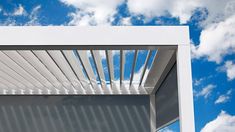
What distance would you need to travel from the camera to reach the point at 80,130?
15.2 meters

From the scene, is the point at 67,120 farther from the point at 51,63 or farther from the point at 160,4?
the point at 160,4

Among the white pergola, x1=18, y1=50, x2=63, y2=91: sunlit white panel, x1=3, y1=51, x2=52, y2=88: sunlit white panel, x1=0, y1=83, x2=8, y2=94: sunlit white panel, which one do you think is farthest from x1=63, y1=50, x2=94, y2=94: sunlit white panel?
x1=0, y1=83, x2=8, y2=94: sunlit white panel

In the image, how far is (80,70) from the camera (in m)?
11.5

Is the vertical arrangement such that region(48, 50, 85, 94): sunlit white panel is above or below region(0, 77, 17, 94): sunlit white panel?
below

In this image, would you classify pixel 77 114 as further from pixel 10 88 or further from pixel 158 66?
pixel 158 66

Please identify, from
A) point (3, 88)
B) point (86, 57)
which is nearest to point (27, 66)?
point (86, 57)

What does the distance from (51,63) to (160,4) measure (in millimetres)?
11010

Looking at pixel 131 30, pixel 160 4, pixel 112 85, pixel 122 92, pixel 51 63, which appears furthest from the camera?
pixel 160 4

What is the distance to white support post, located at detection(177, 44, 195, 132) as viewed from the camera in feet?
21.4

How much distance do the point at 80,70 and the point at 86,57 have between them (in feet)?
6.60

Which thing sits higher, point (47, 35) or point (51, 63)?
point (51, 63)

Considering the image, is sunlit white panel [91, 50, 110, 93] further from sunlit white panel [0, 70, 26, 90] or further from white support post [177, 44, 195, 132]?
sunlit white panel [0, 70, 26, 90]

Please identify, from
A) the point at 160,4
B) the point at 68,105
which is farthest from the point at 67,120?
the point at 160,4

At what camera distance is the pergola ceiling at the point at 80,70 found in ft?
30.1
